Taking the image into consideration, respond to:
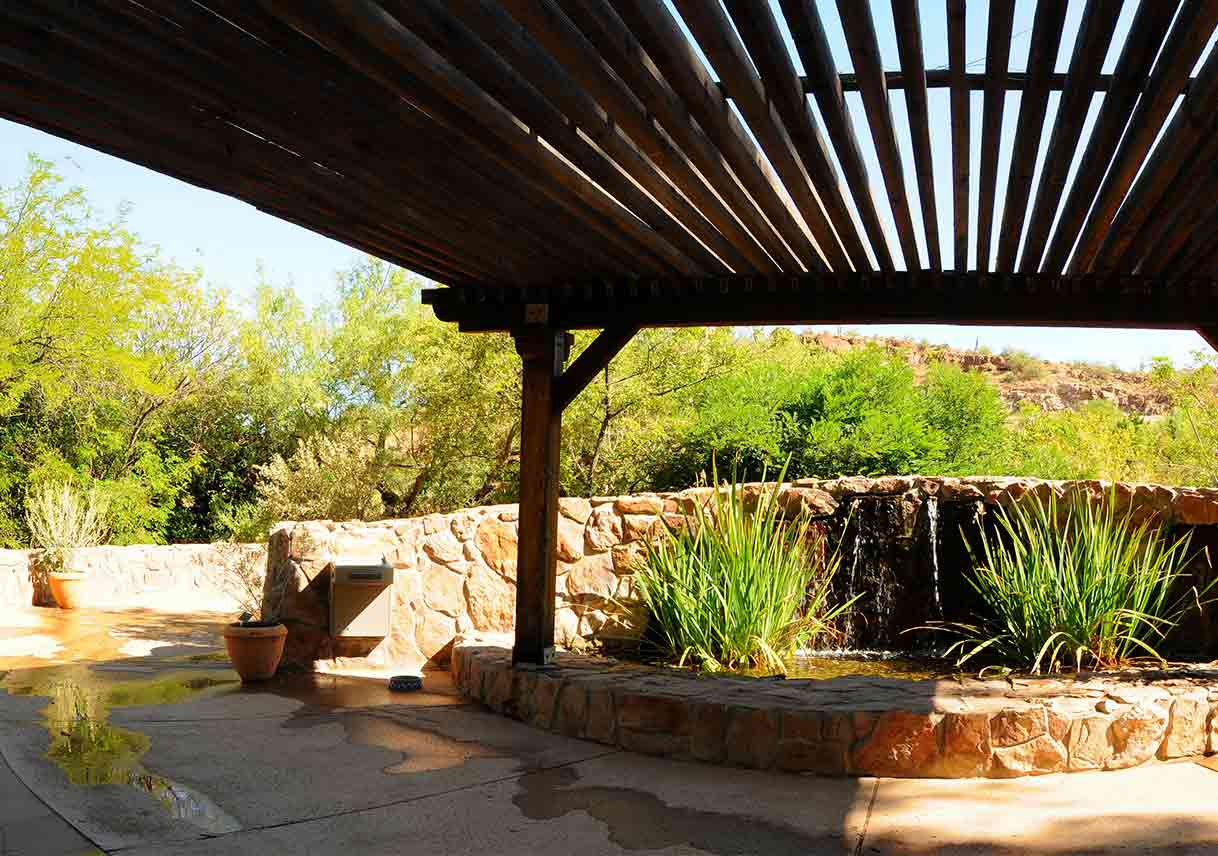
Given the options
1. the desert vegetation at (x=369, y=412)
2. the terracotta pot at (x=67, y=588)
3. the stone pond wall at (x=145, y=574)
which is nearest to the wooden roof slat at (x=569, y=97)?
the desert vegetation at (x=369, y=412)

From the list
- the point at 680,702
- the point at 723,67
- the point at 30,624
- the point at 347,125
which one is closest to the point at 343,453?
the point at 30,624

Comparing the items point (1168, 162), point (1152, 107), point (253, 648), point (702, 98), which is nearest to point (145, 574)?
point (253, 648)

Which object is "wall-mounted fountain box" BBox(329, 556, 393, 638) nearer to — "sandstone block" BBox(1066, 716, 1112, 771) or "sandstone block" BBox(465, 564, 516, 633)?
"sandstone block" BBox(465, 564, 516, 633)

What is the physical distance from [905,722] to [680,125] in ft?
8.26

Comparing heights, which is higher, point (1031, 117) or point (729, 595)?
point (1031, 117)

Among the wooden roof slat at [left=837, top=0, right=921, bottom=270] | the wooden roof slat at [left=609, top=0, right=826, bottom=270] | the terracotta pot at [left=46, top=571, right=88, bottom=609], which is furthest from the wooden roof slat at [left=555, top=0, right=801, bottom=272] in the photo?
the terracotta pot at [left=46, top=571, right=88, bottom=609]

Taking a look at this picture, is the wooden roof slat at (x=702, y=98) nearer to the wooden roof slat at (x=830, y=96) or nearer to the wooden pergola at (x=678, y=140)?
the wooden pergola at (x=678, y=140)

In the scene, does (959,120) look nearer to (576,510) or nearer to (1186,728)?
(1186,728)

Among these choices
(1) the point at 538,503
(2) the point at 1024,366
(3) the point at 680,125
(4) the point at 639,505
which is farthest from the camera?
(2) the point at 1024,366

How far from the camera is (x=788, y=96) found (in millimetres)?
2836

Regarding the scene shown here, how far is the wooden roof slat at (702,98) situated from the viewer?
247 cm

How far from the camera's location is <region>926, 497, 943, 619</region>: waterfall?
725cm

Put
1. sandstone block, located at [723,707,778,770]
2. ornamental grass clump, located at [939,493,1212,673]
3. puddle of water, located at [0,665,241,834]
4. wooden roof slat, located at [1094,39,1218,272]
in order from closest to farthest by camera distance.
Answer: wooden roof slat, located at [1094,39,1218,272], puddle of water, located at [0,665,241,834], sandstone block, located at [723,707,778,770], ornamental grass clump, located at [939,493,1212,673]

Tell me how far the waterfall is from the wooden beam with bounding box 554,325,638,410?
323 centimetres
